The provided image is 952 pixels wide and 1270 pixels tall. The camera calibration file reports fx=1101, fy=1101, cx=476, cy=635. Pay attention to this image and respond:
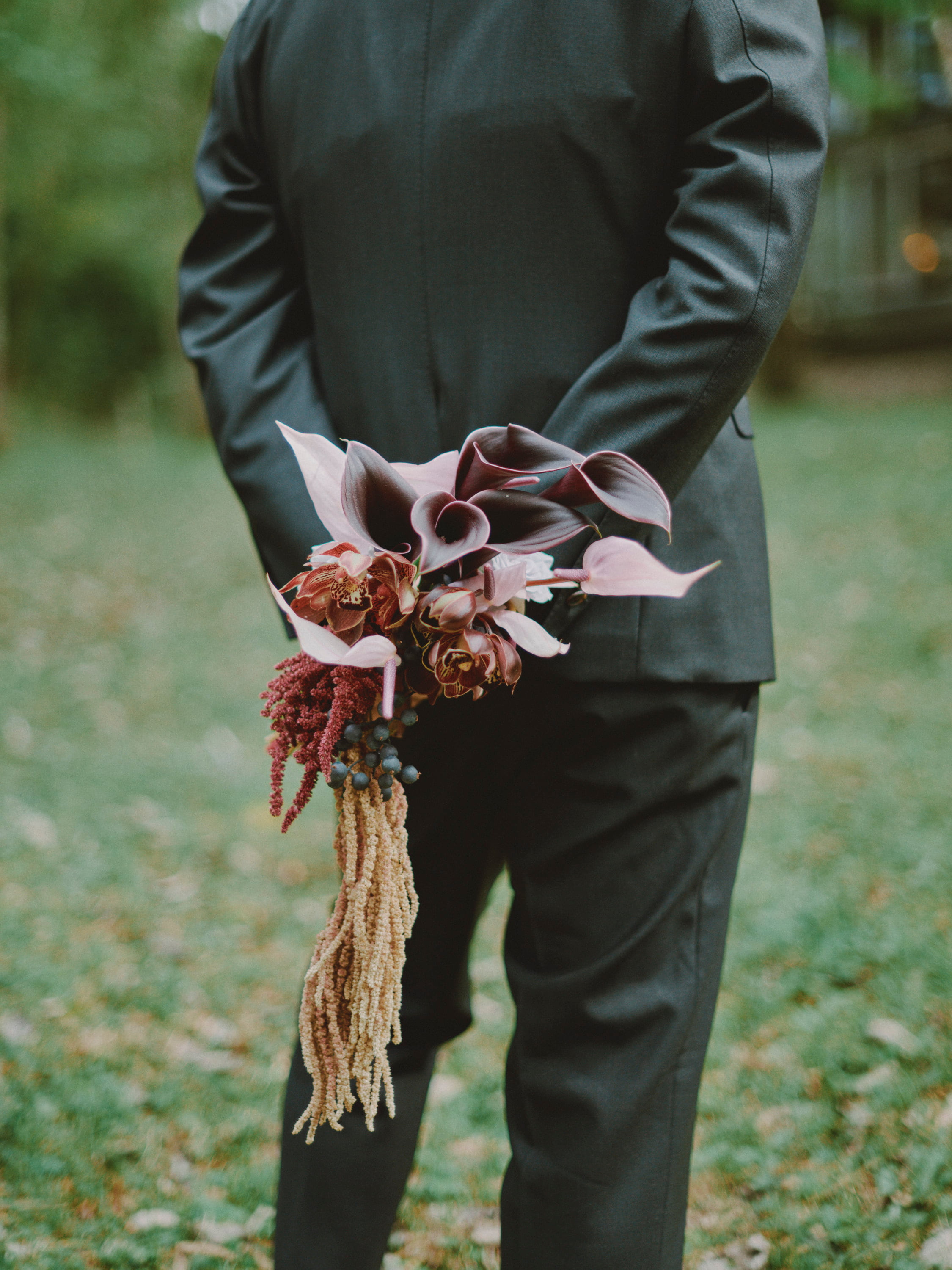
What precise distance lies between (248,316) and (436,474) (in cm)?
57

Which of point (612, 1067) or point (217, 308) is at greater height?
point (217, 308)

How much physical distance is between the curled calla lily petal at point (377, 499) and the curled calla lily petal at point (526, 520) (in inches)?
3.3

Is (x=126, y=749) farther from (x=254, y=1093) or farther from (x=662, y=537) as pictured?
(x=662, y=537)

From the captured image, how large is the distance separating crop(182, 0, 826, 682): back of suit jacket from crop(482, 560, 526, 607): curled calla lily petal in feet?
0.52

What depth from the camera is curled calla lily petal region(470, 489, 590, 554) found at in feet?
3.97

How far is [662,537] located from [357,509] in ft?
1.42

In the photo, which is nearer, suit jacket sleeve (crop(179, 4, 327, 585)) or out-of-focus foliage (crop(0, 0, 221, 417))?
suit jacket sleeve (crop(179, 4, 327, 585))

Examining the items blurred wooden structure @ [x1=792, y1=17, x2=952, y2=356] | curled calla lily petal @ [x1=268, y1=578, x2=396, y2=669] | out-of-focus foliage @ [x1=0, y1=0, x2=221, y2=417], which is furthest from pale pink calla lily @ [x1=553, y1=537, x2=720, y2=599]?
blurred wooden structure @ [x1=792, y1=17, x2=952, y2=356]

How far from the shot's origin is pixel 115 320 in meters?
21.5

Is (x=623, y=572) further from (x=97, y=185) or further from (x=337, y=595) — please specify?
(x=97, y=185)

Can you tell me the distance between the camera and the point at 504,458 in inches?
48.1

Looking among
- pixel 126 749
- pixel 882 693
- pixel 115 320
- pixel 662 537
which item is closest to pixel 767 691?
pixel 882 693

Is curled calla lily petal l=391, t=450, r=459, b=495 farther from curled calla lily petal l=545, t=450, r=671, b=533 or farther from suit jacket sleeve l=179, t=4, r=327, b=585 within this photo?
suit jacket sleeve l=179, t=4, r=327, b=585

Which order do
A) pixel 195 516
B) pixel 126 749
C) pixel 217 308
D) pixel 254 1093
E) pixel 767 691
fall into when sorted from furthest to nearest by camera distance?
1. pixel 195 516
2. pixel 767 691
3. pixel 126 749
4. pixel 254 1093
5. pixel 217 308
